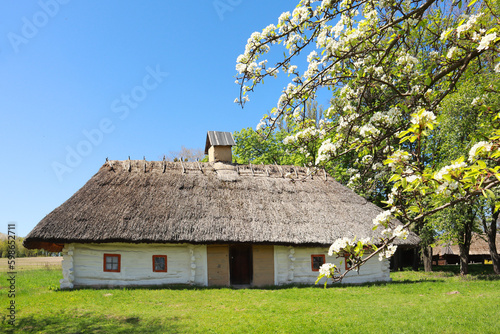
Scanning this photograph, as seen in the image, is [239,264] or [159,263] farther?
[239,264]

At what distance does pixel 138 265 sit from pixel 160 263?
0.83m

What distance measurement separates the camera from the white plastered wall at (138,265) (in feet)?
45.9

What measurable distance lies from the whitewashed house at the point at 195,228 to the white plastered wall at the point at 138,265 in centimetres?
4

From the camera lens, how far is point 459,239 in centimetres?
1736

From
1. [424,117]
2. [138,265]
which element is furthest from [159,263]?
[424,117]

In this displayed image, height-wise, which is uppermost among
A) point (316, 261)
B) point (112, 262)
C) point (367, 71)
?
point (367, 71)

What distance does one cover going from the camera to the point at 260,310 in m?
10.3

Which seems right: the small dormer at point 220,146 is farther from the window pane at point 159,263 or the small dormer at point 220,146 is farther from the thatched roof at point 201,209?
the window pane at point 159,263

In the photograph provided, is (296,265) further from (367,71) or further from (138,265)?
(367,71)

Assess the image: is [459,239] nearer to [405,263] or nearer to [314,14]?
[405,263]

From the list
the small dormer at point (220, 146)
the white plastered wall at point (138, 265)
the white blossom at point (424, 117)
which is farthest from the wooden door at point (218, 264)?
the white blossom at point (424, 117)

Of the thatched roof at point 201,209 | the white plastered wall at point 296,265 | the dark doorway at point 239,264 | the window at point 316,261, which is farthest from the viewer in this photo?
the dark doorway at point 239,264

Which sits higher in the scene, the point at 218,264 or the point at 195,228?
the point at 195,228

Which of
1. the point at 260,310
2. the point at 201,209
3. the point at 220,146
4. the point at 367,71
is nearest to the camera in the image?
the point at 367,71
